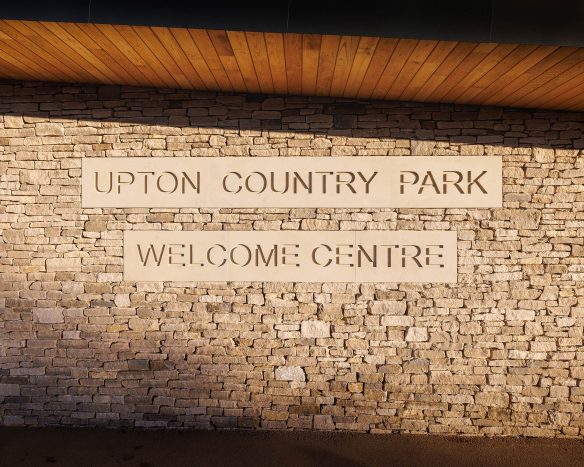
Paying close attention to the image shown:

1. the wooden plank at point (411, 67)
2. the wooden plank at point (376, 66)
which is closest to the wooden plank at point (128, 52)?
the wooden plank at point (376, 66)

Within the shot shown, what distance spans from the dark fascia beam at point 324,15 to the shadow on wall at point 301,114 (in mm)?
1517

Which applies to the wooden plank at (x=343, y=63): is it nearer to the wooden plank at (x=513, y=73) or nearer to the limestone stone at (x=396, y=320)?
the wooden plank at (x=513, y=73)

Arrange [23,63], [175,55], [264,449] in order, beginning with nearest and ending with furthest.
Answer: [175,55], [23,63], [264,449]

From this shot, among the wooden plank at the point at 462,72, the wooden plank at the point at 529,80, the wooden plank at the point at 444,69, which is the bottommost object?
the wooden plank at the point at 529,80

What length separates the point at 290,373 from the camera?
5.01m

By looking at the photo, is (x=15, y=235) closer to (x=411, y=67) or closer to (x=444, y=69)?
(x=411, y=67)

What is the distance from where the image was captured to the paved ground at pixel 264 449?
14.9ft

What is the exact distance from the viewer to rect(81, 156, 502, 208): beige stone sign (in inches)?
195

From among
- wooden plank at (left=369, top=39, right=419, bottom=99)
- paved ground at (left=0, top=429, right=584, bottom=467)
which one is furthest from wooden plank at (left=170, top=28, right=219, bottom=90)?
paved ground at (left=0, top=429, right=584, bottom=467)

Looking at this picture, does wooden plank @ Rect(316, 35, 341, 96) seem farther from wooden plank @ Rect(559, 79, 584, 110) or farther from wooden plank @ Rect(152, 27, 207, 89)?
wooden plank @ Rect(559, 79, 584, 110)

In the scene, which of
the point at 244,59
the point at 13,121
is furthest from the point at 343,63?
the point at 13,121

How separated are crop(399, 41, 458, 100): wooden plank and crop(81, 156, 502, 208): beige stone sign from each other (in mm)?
679

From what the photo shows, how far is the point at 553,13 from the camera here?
344cm

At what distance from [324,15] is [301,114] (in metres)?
1.57
